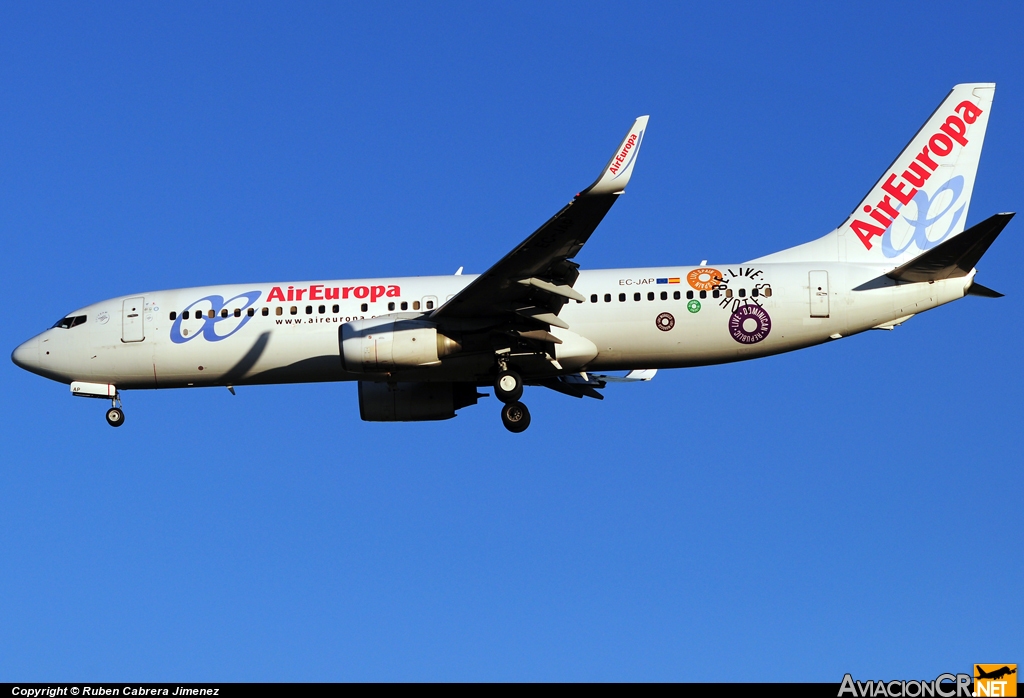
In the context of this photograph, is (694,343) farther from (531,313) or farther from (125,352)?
(125,352)

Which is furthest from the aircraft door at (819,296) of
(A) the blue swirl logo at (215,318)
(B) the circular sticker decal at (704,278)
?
(A) the blue swirl logo at (215,318)

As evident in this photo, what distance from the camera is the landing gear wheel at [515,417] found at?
96.9ft

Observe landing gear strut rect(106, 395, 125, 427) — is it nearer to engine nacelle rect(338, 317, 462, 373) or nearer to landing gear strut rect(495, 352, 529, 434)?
engine nacelle rect(338, 317, 462, 373)

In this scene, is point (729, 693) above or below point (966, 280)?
below

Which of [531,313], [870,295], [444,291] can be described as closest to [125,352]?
[444,291]

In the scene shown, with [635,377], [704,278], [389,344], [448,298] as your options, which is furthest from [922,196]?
[389,344]

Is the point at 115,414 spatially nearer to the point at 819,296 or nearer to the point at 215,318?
the point at 215,318

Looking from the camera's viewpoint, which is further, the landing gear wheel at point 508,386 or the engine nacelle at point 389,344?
the landing gear wheel at point 508,386

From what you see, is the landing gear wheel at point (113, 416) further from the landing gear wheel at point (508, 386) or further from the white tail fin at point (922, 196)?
the white tail fin at point (922, 196)

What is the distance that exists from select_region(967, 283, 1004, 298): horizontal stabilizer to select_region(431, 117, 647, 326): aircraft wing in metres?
9.20

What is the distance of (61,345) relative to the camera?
31.9 m

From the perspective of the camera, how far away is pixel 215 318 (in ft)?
101

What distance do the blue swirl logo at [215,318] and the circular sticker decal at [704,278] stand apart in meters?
10.4

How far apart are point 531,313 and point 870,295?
776 centimetres
